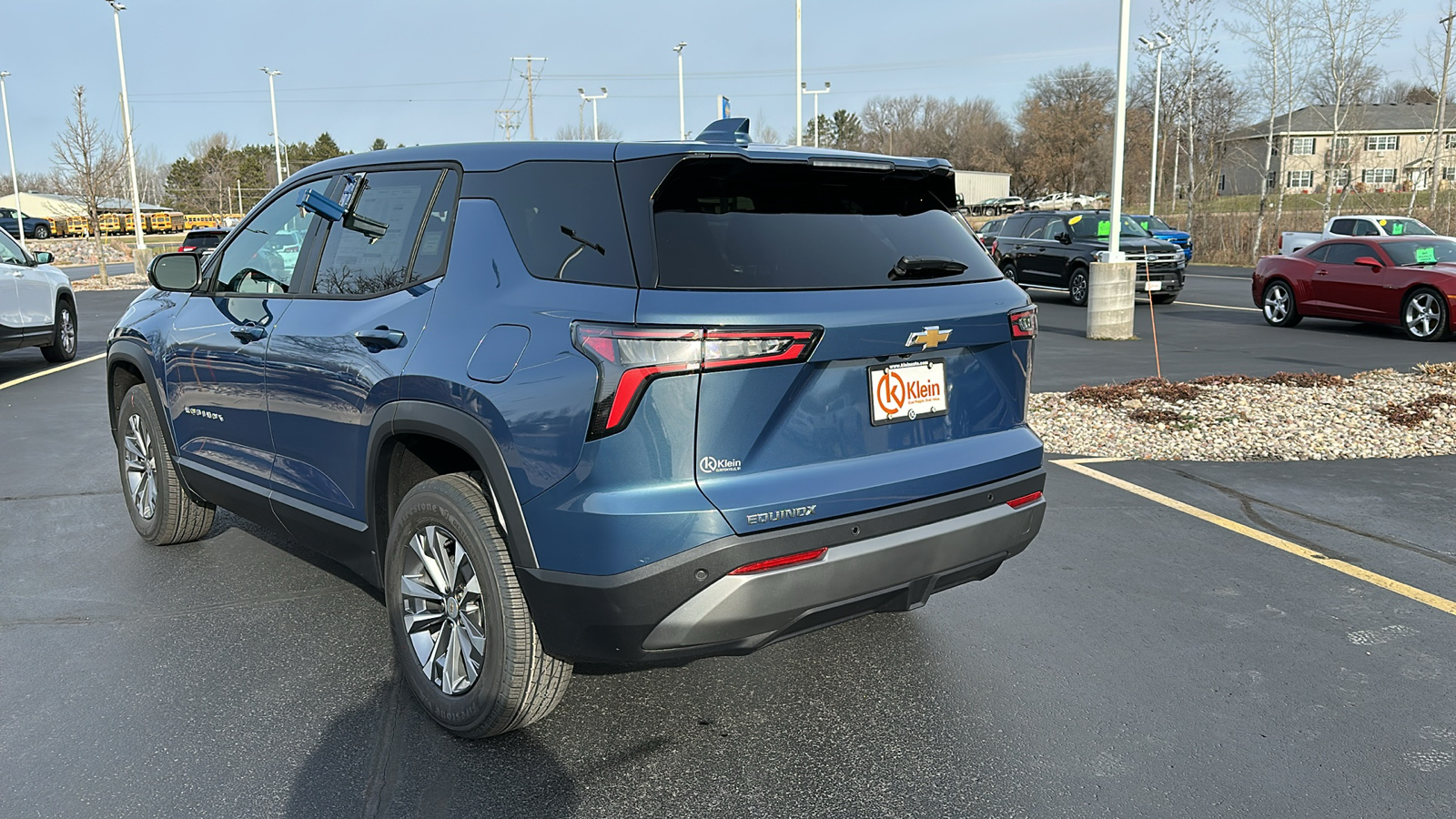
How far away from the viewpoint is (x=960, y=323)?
11.0ft

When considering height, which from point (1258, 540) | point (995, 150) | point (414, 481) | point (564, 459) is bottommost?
point (1258, 540)

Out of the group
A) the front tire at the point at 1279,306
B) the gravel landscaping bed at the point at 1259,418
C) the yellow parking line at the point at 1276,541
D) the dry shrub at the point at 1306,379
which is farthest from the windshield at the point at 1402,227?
the yellow parking line at the point at 1276,541

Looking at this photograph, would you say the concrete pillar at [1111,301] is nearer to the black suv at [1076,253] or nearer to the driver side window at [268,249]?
the black suv at [1076,253]

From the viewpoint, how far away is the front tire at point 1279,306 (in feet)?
54.0

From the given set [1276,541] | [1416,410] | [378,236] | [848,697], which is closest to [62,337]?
[378,236]

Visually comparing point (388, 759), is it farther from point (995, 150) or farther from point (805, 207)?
point (995, 150)


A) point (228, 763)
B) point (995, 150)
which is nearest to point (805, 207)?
point (228, 763)

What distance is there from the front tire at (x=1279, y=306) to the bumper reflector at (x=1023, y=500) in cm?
1490

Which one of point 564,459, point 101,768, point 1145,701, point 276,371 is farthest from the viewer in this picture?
point 276,371

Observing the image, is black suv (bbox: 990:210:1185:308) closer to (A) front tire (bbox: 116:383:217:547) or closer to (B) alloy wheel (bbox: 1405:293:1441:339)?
(B) alloy wheel (bbox: 1405:293:1441:339)

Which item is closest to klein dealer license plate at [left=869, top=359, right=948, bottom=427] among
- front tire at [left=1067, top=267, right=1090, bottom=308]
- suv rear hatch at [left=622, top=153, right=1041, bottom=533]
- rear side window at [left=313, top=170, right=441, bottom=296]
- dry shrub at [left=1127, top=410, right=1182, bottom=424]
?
suv rear hatch at [left=622, top=153, right=1041, bottom=533]

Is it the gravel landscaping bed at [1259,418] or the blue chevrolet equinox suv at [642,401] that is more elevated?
the blue chevrolet equinox suv at [642,401]

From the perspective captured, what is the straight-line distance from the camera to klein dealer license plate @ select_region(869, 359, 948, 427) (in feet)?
10.4

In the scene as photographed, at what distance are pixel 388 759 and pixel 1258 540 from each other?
4442mm
